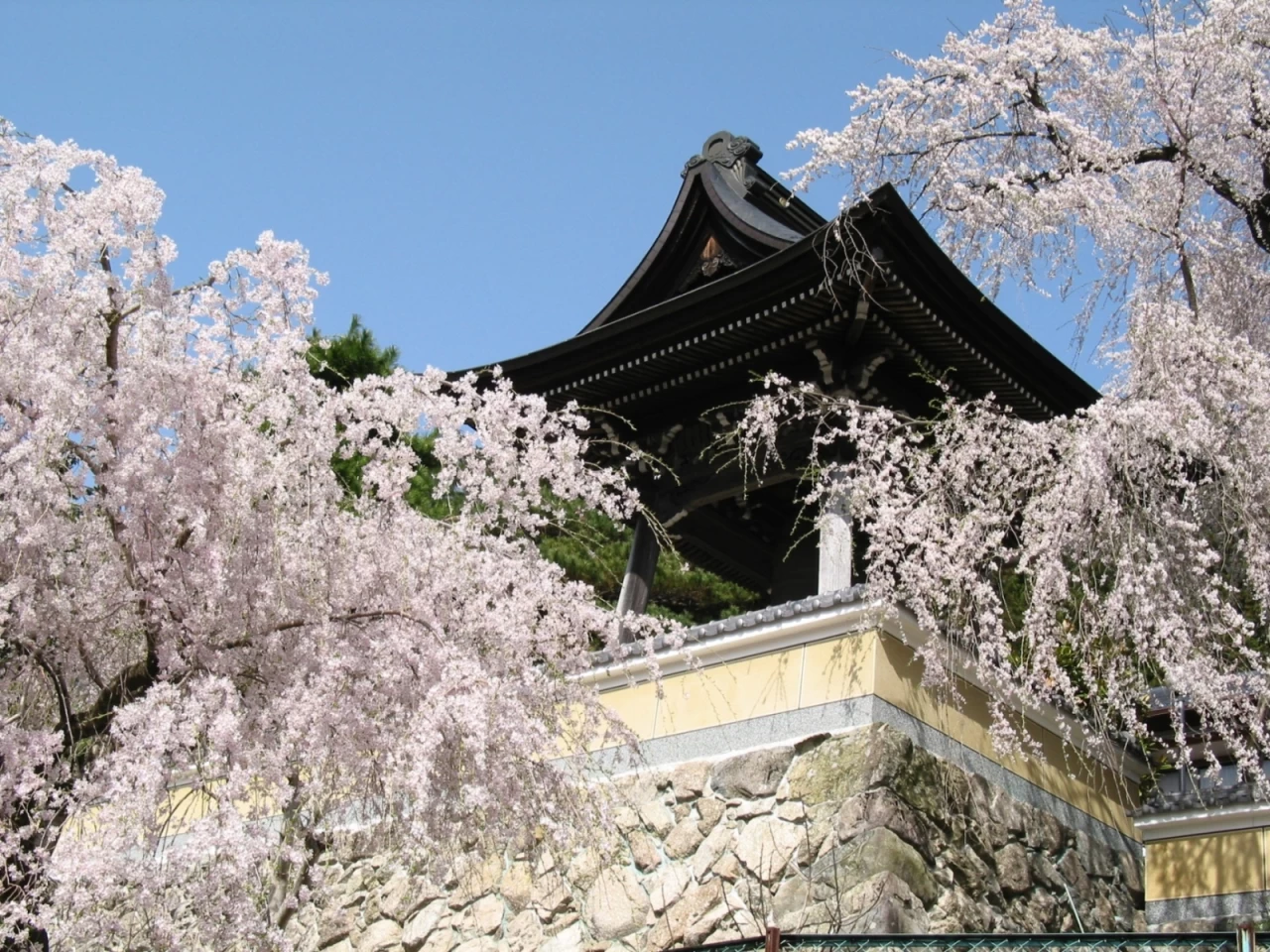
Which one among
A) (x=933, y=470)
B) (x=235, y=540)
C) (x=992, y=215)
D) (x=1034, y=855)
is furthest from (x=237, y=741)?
(x=992, y=215)

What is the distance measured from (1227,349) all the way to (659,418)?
415 cm

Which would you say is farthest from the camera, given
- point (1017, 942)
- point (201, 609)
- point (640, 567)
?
point (640, 567)

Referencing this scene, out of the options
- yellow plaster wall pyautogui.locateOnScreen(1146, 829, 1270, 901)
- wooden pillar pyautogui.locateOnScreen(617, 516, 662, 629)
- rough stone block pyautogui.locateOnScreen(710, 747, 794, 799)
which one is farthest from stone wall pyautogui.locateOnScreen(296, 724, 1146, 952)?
wooden pillar pyautogui.locateOnScreen(617, 516, 662, 629)

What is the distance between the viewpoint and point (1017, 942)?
420cm

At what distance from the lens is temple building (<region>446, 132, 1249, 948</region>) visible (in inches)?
273

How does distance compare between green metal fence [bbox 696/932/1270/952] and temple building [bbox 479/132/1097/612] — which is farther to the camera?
temple building [bbox 479/132/1097/612]

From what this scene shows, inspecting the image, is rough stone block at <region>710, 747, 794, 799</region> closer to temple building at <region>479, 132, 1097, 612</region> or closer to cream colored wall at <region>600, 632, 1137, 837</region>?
cream colored wall at <region>600, 632, 1137, 837</region>

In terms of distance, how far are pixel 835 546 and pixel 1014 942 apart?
157 inches

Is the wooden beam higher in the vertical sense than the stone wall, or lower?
higher

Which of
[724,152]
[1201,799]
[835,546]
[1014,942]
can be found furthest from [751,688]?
[724,152]

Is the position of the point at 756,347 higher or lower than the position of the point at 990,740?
higher

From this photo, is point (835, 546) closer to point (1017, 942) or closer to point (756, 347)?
point (756, 347)

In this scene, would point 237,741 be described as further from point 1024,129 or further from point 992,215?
point 1024,129

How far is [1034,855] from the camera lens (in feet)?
25.2
